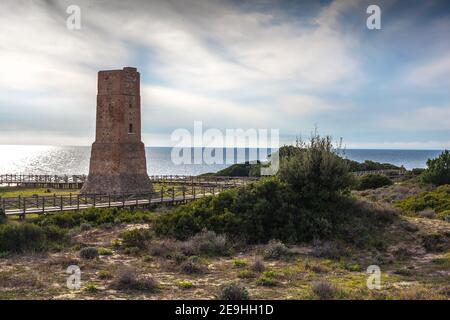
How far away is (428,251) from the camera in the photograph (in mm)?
14695

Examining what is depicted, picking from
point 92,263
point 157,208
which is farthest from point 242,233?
point 157,208

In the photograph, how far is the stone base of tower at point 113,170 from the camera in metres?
34.1

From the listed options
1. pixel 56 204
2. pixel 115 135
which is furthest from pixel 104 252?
pixel 115 135

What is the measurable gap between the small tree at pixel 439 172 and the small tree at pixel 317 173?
57.4 ft

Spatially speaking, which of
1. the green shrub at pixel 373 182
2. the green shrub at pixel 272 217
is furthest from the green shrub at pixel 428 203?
the green shrub at pixel 373 182

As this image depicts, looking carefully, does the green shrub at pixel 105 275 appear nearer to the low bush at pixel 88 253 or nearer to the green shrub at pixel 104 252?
the low bush at pixel 88 253

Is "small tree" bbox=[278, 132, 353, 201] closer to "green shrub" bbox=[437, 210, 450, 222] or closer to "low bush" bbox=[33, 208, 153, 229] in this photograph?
"green shrub" bbox=[437, 210, 450, 222]

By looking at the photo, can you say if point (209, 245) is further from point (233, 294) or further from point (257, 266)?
point (233, 294)

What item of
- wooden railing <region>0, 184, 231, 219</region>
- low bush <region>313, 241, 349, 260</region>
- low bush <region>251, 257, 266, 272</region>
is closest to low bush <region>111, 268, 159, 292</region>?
low bush <region>251, 257, 266, 272</region>

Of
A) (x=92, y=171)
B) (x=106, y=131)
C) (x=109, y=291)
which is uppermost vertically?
(x=106, y=131)

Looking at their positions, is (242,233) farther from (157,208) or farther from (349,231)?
(157,208)

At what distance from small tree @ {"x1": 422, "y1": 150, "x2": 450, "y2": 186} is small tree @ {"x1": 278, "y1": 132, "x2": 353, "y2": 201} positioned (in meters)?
17.5
